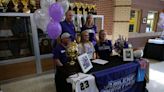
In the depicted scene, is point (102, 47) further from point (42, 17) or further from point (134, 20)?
point (134, 20)

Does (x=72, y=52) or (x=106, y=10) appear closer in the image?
(x=72, y=52)

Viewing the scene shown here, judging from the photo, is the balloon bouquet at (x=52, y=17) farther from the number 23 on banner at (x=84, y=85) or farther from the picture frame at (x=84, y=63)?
the number 23 on banner at (x=84, y=85)

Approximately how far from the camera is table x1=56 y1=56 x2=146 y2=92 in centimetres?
173

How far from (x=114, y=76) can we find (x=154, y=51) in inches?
140

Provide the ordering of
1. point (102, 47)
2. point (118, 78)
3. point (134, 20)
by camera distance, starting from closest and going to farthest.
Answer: point (118, 78)
point (102, 47)
point (134, 20)

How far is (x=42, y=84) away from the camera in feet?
9.79

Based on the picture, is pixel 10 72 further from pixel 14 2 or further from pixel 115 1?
pixel 115 1

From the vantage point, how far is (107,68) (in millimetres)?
1892

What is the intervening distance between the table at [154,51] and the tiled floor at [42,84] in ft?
3.71

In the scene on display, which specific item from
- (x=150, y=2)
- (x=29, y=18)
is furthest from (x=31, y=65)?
(x=150, y=2)

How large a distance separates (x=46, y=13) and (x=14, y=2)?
2.93 ft

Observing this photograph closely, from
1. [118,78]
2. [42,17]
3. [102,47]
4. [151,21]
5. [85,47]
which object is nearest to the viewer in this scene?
[118,78]

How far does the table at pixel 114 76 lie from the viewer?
1.73 m

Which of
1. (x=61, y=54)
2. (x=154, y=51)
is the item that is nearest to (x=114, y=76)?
(x=61, y=54)
